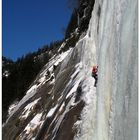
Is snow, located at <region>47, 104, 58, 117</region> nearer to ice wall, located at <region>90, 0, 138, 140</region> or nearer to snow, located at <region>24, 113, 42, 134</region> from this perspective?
snow, located at <region>24, 113, 42, 134</region>

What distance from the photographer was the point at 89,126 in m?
15.4

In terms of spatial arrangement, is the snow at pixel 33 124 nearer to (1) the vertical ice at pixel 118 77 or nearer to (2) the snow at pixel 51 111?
(2) the snow at pixel 51 111

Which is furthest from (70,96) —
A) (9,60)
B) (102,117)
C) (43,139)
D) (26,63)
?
(9,60)

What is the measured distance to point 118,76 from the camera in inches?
456

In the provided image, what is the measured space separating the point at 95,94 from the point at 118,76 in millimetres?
5174

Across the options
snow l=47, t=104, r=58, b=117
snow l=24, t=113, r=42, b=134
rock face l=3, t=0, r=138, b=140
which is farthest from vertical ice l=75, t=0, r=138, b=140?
snow l=24, t=113, r=42, b=134

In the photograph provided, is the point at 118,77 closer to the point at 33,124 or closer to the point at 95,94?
the point at 95,94

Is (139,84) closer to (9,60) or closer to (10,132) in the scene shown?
(10,132)

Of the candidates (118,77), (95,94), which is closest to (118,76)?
(118,77)

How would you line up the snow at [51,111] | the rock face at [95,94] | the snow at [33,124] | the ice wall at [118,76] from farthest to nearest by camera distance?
the snow at [33,124] < the snow at [51,111] < the rock face at [95,94] < the ice wall at [118,76]

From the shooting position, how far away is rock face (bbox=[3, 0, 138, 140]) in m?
10.4

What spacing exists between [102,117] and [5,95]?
3185cm

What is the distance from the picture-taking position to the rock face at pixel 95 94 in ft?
34.2

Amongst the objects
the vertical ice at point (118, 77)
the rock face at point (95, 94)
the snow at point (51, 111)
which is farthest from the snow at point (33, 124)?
the vertical ice at point (118, 77)
